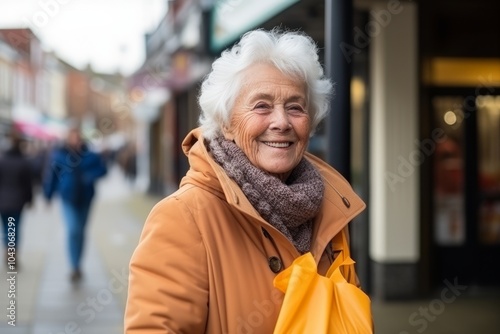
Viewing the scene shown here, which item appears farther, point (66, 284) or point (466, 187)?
point (66, 284)

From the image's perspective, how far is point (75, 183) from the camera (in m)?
9.09

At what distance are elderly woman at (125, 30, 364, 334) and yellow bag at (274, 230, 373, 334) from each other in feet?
0.22

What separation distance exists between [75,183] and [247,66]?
7266 millimetres

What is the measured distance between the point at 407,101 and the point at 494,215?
1855mm

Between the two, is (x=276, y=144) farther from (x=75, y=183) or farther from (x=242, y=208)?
(x=75, y=183)

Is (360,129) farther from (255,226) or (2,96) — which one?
(2,96)

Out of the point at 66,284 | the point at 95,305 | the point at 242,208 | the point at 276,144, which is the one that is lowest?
the point at 95,305

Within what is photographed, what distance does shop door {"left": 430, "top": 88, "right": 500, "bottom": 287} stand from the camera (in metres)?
8.45

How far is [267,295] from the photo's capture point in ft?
6.72

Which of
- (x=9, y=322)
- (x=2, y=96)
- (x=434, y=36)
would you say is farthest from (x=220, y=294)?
(x=2, y=96)

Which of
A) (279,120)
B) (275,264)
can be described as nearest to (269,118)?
(279,120)

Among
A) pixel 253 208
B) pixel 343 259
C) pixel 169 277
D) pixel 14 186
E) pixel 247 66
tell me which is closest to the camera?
pixel 169 277

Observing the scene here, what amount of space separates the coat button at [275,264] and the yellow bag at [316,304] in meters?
0.03

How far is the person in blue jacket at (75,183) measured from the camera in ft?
29.5
